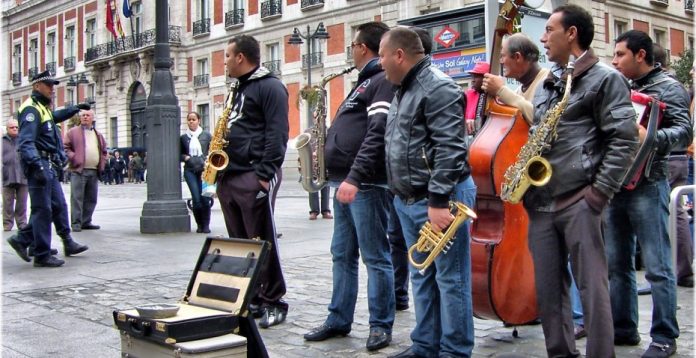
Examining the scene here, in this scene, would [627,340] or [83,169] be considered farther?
[83,169]

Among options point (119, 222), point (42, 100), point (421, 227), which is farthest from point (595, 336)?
point (119, 222)

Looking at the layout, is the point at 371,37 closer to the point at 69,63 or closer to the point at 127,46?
the point at 127,46

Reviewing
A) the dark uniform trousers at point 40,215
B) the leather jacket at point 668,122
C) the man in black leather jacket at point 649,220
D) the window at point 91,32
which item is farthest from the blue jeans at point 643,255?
the window at point 91,32

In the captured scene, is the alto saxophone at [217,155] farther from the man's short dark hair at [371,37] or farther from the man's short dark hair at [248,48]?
the man's short dark hair at [371,37]

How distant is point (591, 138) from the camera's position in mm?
4168

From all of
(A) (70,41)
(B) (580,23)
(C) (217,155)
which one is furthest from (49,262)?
(A) (70,41)

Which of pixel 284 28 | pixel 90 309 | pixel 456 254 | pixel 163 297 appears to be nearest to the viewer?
pixel 456 254

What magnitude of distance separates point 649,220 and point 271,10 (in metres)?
40.4

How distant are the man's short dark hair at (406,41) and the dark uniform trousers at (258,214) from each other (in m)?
1.77

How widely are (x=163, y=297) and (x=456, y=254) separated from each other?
11.1ft

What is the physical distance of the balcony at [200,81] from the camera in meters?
48.5

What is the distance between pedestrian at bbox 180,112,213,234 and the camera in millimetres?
11992

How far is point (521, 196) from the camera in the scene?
424cm

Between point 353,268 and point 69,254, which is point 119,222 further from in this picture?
point 353,268
